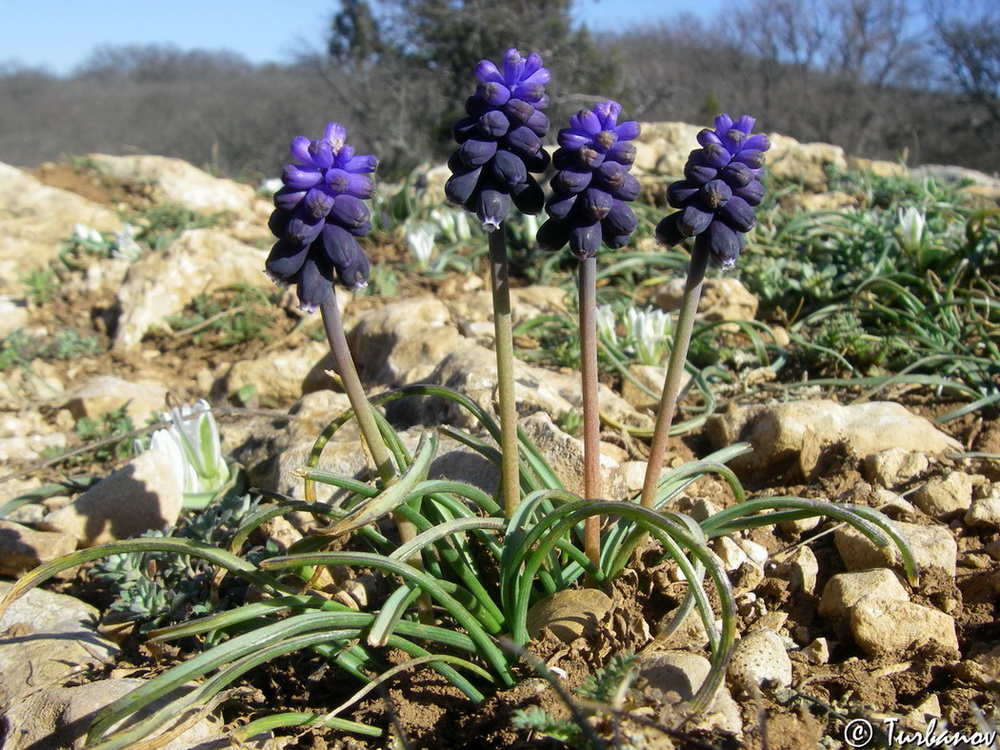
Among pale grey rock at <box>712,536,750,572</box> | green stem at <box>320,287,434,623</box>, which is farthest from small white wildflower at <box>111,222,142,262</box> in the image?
pale grey rock at <box>712,536,750,572</box>

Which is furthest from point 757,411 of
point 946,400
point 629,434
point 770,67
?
point 770,67

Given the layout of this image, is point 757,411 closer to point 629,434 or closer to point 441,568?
point 629,434

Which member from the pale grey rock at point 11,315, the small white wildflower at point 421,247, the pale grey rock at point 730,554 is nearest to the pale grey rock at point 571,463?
the pale grey rock at point 730,554

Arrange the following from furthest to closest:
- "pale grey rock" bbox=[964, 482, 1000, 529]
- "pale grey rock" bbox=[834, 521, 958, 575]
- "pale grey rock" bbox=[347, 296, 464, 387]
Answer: "pale grey rock" bbox=[347, 296, 464, 387]
"pale grey rock" bbox=[964, 482, 1000, 529]
"pale grey rock" bbox=[834, 521, 958, 575]

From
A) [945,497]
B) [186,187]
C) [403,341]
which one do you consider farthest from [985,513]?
[186,187]

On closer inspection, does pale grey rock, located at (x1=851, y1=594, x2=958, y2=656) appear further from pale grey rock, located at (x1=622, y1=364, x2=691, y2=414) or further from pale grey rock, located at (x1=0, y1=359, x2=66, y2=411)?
pale grey rock, located at (x1=0, y1=359, x2=66, y2=411)

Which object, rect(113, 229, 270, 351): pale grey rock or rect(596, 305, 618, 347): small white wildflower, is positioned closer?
rect(596, 305, 618, 347): small white wildflower

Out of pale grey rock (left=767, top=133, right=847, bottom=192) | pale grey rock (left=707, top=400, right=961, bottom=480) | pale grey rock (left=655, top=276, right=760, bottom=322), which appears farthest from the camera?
pale grey rock (left=767, top=133, right=847, bottom=192)
